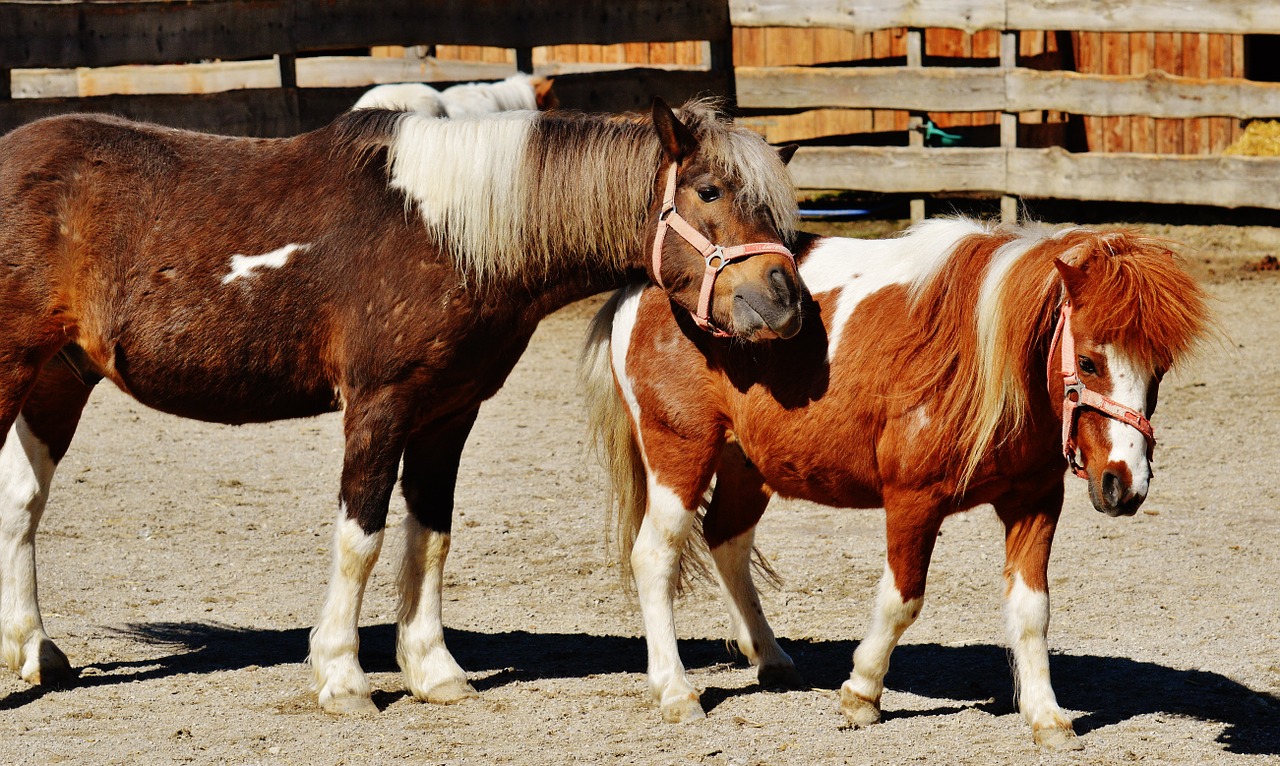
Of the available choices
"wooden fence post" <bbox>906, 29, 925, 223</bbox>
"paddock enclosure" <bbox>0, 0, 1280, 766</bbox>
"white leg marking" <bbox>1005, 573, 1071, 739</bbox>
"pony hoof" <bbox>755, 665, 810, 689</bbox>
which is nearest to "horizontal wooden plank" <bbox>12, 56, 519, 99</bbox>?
"paddock enclosure" <bbox>0, 0, 1280, 766</bbox>

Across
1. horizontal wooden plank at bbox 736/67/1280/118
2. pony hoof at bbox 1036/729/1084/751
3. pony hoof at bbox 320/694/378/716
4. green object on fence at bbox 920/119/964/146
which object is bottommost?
pony hoof at bbox 1036/729/1084/751

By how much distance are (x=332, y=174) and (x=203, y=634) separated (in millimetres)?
1814

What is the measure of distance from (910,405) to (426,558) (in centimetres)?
164

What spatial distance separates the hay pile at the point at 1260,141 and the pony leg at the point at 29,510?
9383 mm

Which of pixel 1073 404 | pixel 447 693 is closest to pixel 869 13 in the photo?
pixel 447 693

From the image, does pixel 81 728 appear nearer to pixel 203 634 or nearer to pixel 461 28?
pixel 203 634

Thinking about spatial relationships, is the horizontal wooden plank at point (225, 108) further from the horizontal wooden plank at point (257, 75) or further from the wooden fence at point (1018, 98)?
the horizontal wooden plank at point (257, 75)

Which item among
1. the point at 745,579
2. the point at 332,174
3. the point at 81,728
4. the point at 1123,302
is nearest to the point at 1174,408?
the point at 745,579

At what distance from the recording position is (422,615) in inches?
175

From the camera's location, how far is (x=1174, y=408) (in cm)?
759

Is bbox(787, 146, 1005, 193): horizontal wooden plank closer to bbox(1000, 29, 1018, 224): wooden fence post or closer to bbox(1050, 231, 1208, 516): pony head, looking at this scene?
bbox(1000, 29, 1018, 224): wooden fence post

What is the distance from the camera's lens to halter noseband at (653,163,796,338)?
3.85 m

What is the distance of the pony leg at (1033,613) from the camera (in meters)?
3.81

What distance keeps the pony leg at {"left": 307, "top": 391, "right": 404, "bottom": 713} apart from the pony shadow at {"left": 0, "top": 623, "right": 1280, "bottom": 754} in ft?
0.67
